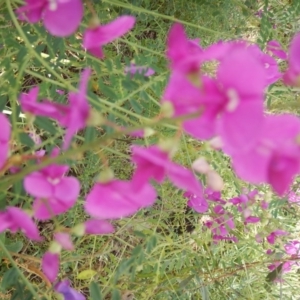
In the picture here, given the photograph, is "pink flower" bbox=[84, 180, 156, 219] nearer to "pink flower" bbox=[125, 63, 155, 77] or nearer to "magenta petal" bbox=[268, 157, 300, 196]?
"magenta petal" bbox=[268, 157, 300, 196]

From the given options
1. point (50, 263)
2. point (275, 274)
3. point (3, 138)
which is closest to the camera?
point (3, 138)

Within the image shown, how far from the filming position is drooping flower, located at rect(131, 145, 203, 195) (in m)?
0.42

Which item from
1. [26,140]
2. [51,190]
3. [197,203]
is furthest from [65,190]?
[197,203]

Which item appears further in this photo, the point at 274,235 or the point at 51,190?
the point at 274,235

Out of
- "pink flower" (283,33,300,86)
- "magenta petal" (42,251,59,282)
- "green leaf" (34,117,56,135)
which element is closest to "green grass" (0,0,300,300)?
"green leaf" (34,117,56,135)

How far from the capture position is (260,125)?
1.26 feet

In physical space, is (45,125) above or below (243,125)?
below

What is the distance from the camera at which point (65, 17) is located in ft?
1.72

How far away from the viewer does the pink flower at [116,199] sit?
1.49 feet

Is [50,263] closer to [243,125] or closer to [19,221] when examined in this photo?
[19,221]

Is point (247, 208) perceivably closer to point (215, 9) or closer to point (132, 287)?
point (132, 287)

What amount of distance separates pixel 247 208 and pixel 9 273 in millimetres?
618

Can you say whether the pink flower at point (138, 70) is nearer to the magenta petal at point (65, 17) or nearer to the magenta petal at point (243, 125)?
the magenta petal at point (65, 17)

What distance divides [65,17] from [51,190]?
155 millimetres
